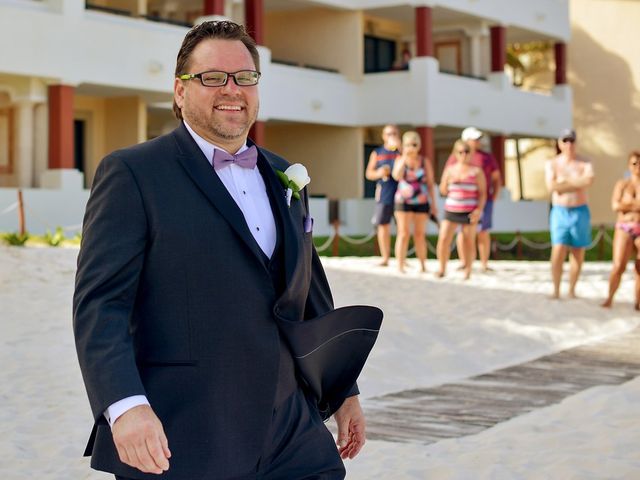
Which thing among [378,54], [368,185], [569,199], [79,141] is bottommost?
[569,199]

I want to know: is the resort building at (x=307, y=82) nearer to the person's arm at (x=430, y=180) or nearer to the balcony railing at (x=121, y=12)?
the balcony railing at (x=121, y=12)

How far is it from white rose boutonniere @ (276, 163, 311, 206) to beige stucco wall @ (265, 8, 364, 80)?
91.2 ft

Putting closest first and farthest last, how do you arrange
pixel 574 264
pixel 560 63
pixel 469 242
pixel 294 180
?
pixel 294 180 → pixel 574 264 → pixel 469 242 → pixel 560 63

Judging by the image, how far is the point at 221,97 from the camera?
340cm

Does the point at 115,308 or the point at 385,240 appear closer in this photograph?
the point at 115,308

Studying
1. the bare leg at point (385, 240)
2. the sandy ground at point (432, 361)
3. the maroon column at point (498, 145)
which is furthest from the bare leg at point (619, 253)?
the maroon column at point (498, 145)

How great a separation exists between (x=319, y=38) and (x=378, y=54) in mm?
2400

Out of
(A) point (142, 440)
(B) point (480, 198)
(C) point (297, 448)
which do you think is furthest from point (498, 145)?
(A) point (142, 440)

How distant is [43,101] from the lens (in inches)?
919

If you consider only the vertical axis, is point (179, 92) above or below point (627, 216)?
above

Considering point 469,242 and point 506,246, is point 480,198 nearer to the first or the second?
point 469,242

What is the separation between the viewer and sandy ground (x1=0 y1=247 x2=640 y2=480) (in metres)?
6.64

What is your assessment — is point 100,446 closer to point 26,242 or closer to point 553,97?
point 26,242

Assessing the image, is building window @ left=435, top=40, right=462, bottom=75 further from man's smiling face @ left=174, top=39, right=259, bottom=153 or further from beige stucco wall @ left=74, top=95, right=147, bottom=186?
man's smiling face @ left=174, top=39, right=259, bottom=153
